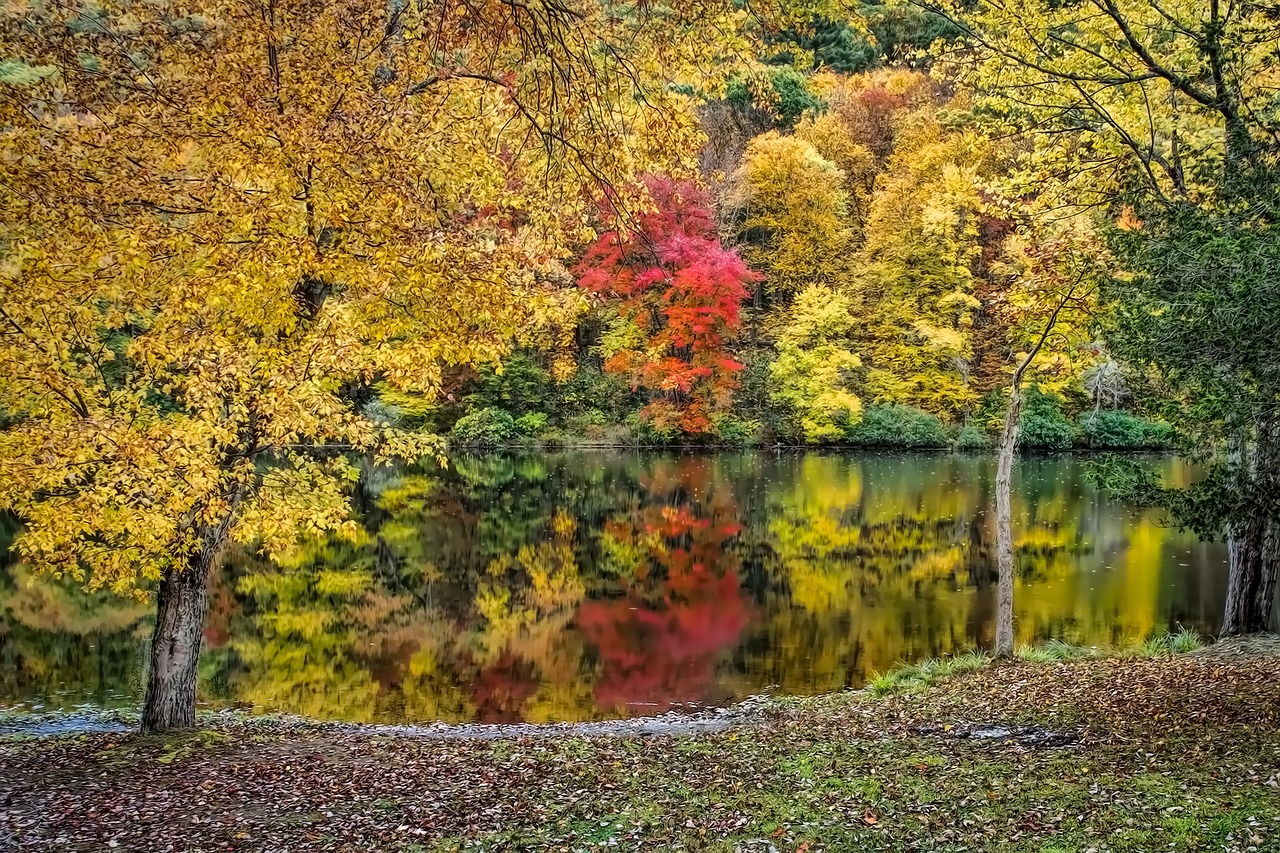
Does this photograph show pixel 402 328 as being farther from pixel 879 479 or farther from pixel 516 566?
pixel 879 479

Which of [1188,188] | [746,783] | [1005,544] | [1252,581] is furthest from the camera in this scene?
[1005,544]

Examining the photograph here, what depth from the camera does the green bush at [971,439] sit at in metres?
46.4

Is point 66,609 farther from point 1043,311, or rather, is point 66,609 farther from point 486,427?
point 486,427

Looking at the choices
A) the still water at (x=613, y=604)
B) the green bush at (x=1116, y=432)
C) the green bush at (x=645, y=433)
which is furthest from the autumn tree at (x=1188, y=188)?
the green bush at (x=645, y=433)

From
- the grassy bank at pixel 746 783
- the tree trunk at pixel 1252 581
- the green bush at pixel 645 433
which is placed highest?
the green bush at pixel 645 433

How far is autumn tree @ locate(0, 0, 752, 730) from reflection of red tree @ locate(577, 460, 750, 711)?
7.17 m

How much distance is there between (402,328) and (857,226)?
156 feet

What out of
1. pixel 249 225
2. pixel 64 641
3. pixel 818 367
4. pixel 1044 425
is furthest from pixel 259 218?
pixel 1044 425

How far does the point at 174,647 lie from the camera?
34.5 feet

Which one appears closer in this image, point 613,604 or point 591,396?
point 613,604

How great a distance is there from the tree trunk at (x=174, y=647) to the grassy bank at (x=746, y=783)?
0.49 metres

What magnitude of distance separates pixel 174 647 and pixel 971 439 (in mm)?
42419

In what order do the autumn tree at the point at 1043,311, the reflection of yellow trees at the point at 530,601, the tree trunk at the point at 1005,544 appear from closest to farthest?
the autumn tree at the point at 1043,311, the tree trunk at the point at 1005,544, the reflection of yellow trees at the point at 530,601

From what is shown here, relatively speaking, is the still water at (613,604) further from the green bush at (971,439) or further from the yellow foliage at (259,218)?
the green bush at (971,439)
